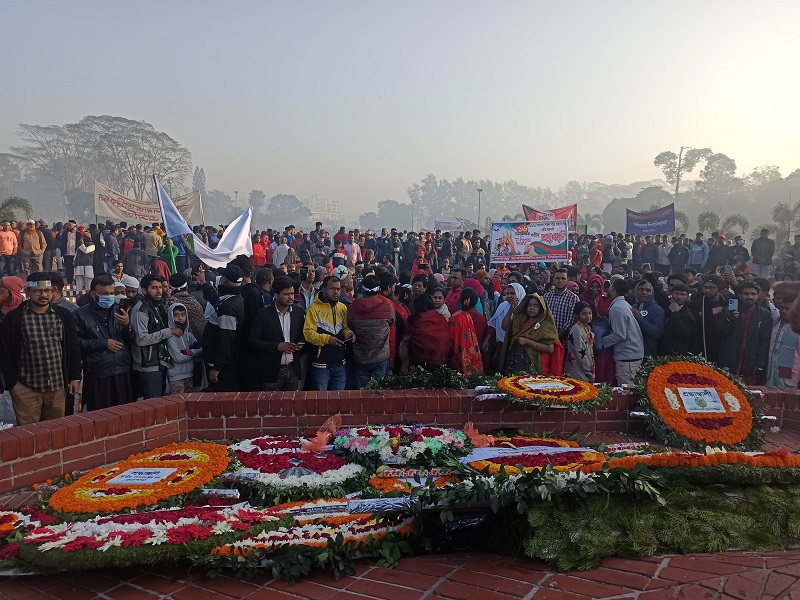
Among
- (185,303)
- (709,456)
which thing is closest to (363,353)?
(185,303)

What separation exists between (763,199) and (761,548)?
93.8 m

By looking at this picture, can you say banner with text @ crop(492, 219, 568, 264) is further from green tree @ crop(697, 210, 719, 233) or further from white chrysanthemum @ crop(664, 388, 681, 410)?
green tree @ crop(697, 210, 719, 233)

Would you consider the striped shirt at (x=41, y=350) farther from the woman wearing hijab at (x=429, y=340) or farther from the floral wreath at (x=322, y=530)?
the woman wearing hijab at (x=429, y=340)

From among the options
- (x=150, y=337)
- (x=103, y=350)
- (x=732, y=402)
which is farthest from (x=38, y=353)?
(x=732, y=402)

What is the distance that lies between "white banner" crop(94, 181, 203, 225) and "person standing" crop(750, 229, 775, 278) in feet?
57.3

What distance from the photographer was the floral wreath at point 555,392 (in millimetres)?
4750

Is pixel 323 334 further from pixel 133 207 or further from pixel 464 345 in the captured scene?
pixel 133 207

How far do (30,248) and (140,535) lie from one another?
17981 mm

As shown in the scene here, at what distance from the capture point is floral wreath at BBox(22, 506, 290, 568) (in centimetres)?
255

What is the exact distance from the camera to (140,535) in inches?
108

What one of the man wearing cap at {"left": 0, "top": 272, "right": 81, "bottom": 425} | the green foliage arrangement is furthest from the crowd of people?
the green foliage arrangement

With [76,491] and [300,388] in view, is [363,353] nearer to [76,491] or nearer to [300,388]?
[300,388]

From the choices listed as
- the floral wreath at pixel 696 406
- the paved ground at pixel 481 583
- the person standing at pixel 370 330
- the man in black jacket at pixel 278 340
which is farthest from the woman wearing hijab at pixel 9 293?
the floral wreath at pixel 696 406

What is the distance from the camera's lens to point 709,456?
10.6ft
